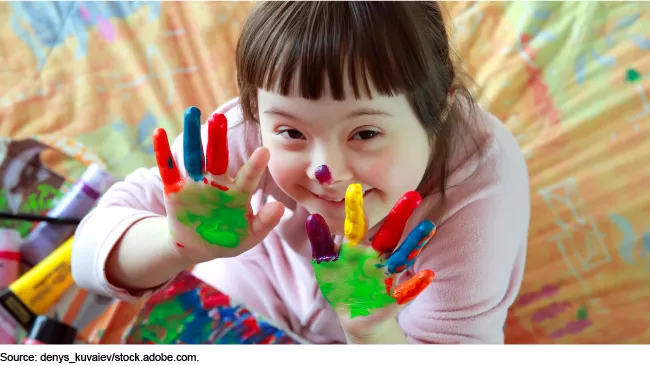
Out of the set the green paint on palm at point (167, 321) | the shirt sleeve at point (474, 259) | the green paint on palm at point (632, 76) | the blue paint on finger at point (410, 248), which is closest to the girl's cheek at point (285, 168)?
the blue paint on finger at point (410, 248)

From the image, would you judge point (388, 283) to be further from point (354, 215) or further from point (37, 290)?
point (37, 290)

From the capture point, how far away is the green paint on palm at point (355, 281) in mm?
538

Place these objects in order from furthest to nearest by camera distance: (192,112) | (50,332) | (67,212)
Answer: (67,212) < (50,332) < (192,112)

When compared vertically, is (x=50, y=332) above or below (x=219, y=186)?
below

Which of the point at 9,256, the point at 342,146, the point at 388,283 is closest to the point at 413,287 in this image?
the point at 388,283

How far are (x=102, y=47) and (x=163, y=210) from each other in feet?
1.36

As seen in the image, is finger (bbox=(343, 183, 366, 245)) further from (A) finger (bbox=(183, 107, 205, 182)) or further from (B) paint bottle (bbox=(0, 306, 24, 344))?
(B) paint bottle (bbox=(0, 306, 24, 344))

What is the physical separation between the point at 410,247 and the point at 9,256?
0.64 metres

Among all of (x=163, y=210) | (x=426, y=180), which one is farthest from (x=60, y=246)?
(x=426, y=180)

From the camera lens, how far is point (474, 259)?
0.69 meters

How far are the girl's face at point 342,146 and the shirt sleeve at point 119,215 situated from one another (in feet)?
0.56

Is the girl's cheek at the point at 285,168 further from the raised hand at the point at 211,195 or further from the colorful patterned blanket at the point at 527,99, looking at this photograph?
the colorful patterned blanket at the point at 527,99

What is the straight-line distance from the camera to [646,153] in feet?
3.03
